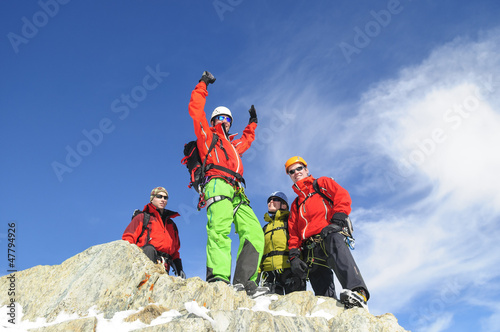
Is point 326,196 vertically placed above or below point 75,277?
above

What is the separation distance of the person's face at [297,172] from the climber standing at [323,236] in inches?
1.0

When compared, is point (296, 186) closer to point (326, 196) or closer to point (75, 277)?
point (326, 196)

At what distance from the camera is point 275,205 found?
33.5 feet

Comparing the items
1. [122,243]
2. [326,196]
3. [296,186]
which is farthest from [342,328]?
[122,243]

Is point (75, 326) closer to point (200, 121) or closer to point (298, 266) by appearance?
point (298, 266)

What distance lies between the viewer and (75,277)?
279 inches

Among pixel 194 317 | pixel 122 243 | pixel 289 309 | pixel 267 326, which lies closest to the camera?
pixel 194 317

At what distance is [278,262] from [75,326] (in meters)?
4.85

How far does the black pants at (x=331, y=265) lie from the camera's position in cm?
683

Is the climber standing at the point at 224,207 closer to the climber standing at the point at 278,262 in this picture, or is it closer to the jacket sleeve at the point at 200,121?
the jacket sleeve at the point at 200,121

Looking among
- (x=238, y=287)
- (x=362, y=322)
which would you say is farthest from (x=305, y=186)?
(x=362, y=322)

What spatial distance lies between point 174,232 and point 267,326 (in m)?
5.29

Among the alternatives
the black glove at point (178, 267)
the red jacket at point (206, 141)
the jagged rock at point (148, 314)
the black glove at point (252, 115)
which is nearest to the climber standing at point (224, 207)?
the red jacket at point (206, 141)

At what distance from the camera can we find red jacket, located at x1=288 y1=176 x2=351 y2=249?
7.89 metres
